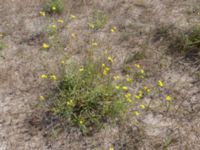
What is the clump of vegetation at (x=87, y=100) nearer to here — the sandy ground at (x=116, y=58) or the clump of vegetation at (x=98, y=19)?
the sandy ground at (x=116, y=58)

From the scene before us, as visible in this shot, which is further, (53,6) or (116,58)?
(53,6)

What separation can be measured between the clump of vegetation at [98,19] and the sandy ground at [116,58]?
0.33 feet

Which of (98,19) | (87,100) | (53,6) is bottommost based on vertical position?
(87,100)

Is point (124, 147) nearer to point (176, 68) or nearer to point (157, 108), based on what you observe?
point (157, 108)

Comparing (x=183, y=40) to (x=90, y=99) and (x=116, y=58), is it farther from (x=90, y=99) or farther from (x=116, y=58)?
(x=90, y=99)

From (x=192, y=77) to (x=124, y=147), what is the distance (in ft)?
4.15

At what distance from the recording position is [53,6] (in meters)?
4.05

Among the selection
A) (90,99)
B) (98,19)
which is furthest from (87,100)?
(98,19)

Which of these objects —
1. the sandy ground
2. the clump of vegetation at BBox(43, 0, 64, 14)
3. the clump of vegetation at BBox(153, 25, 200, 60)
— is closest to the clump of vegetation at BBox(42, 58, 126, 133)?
the sandy ground

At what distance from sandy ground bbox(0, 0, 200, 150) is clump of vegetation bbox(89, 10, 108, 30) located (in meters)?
0.10

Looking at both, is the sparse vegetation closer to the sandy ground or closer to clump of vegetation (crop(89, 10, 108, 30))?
the sandy ground

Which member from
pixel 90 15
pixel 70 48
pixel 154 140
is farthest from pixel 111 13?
pixel 154 140

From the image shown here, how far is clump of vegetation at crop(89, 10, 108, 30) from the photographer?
3966 millimetres

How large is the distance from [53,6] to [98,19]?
62 cm
